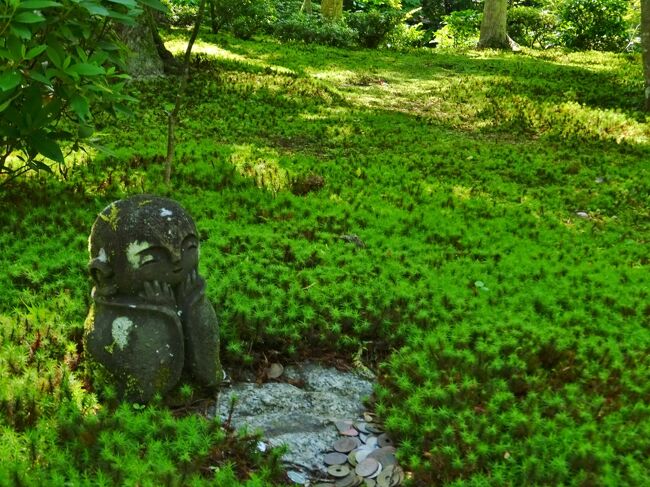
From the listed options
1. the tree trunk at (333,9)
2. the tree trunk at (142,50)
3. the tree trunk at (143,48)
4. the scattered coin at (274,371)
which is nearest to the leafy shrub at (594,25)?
the tree trunk at (333,9)

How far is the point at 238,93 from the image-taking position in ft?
42.2

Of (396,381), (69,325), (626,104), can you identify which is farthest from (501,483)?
(626,104)

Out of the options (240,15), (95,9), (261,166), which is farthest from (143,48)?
(95,9)

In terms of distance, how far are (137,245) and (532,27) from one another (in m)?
26.1

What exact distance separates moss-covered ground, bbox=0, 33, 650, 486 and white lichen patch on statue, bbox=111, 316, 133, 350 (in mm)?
441

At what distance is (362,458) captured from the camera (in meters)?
4.23

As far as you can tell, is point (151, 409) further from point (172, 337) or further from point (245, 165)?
point (245, 165)

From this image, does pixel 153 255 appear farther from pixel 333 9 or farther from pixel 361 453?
pixel 333 9

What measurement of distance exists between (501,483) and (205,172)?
5.65 meters

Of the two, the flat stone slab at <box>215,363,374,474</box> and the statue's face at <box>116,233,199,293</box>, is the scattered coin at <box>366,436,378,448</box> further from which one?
the statue's face at <box>116,233,199,293</box>

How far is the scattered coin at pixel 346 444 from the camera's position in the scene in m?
4.31

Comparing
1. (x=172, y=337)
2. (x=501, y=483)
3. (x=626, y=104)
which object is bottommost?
(x=501, y=483)

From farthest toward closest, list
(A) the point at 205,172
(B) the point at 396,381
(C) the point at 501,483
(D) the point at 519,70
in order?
(D) the point at 519,70 → (A) the point at 205,172 → (B) the point at 396,381 → (C) the point at 501,483

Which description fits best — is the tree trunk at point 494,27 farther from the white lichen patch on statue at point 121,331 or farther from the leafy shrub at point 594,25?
the white lichen patch on statue at point 121,331
